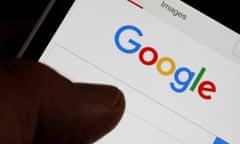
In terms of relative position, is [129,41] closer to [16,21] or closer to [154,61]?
[154,61]

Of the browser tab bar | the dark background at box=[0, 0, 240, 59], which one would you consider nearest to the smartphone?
the browser tab bar

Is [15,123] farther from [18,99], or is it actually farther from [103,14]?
[103,14]

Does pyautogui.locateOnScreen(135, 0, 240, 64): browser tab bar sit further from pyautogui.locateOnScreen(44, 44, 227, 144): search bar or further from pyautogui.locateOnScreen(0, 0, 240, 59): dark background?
pyautogui.locateOnScreen(0, 0, 240, 59): dark background

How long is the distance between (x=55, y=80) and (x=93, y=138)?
7 cm

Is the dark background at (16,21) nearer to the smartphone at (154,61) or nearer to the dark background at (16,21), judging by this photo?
the dark background at (16,21)

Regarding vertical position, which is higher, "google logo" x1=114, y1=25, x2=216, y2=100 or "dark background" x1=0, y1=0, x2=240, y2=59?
"google logo" x1=114, y1=25, x2=216, y2=100

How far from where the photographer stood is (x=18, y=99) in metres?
0.41

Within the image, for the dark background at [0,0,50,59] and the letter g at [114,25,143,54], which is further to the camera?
the dark background at [0,0,50,59]

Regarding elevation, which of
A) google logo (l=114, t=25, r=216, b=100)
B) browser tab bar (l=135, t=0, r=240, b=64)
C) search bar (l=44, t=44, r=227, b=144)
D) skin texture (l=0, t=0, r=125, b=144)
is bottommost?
skin texture (l=0, t=0, r=125, b=144)

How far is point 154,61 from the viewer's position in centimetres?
50

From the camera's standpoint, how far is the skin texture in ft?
1.33

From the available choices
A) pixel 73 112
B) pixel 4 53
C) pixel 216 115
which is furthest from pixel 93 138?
pixel 4 53

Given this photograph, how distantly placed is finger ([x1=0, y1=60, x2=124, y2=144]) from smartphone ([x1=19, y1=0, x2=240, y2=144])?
0.06 m

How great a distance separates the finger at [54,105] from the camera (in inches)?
16.1
